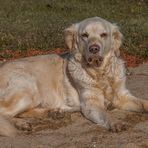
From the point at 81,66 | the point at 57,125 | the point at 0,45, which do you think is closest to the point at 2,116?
the point at 57,125

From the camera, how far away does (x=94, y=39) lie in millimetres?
7121

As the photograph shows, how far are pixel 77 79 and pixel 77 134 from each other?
123 centimetres

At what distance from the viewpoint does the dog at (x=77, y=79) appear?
7.27m

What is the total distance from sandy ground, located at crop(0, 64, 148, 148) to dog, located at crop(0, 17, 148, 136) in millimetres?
201

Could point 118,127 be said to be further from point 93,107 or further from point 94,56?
point 94,56

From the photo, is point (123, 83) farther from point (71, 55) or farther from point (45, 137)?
point (45, 137)

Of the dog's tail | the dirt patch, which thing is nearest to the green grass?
the dirt patch

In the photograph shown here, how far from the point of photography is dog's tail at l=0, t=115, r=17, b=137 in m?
6.35

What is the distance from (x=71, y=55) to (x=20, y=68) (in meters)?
0.72

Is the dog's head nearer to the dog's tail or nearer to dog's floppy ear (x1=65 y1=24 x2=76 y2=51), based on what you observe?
dog's floppy ear (x1=65 y1=24 x2=76 y2=51)

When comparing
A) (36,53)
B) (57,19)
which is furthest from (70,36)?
(57,19)

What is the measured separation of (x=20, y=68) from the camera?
25.4 feet

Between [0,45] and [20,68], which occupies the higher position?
[20,68]

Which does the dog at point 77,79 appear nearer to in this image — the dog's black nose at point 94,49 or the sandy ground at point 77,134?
the dog's black nose at point 94,49
